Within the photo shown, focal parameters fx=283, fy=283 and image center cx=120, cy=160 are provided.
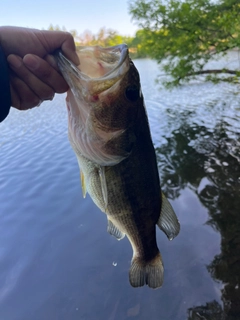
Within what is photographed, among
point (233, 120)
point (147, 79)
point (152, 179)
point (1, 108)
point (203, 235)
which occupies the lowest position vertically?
point (147, 79)

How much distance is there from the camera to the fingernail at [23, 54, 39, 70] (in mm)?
1690

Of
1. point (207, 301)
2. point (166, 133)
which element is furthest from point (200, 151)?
point (207, 301)

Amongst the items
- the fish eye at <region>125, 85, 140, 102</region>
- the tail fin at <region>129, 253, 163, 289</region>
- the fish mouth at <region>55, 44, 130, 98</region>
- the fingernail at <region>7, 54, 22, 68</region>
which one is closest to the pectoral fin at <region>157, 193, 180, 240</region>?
the tail fin at <region>129, 253, 163, 289</region>

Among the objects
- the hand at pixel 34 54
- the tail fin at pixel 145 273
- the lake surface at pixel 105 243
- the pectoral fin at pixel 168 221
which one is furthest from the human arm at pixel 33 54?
the lake surface at pixel 105 243

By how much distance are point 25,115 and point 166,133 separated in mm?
8145

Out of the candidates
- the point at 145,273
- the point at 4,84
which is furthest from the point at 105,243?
the point at 4,84

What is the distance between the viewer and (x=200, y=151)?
29.0 feet

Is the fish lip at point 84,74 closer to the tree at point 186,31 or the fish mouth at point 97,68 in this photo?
the fish mouth at point 97,68

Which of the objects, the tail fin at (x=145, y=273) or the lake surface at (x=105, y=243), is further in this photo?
the lake surface at (x=105, y=243)

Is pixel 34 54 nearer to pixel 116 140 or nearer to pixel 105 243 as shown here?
pixel 116 140

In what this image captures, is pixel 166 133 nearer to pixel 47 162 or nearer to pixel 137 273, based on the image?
pixel 47 162

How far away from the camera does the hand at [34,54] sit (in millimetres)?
1723

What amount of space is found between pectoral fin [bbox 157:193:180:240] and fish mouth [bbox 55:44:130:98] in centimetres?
98

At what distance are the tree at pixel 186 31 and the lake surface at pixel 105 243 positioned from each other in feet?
11.1
